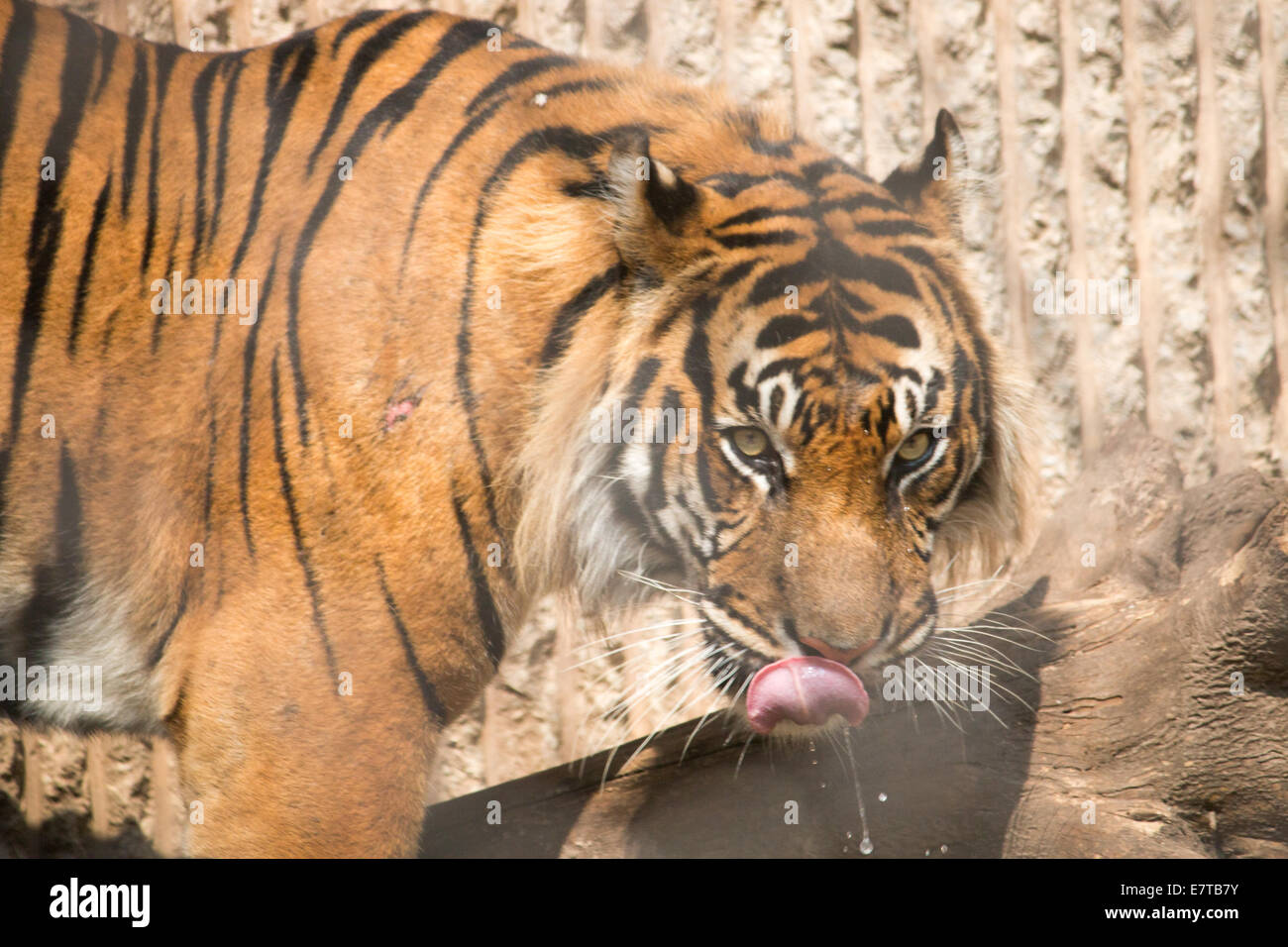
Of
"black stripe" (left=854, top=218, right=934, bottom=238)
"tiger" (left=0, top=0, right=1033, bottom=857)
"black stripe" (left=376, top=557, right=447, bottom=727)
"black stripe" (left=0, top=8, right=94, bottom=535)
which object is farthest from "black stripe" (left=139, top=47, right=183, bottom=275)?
"black stripe" (left=854, top=218, right=934, bottom=238)

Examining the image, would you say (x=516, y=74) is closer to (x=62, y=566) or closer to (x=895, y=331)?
(x=895, y=331)

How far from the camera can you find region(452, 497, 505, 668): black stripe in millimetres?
1605

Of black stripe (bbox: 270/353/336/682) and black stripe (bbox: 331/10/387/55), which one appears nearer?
black stripe (bbox: 270/353/336/682)

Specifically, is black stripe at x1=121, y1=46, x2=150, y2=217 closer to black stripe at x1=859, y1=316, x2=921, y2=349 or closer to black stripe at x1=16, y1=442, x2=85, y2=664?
black stripe at x1=16, y1=442, x2=85, y2=664

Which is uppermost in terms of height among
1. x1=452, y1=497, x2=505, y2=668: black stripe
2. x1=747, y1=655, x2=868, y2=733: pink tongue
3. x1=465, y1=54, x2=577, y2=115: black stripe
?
x1=465, y1=54, x2=577, y2=115: black stripe

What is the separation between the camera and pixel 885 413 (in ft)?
5.22

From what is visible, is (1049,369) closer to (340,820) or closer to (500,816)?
(500,816)

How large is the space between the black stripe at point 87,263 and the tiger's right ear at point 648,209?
2.55 feet

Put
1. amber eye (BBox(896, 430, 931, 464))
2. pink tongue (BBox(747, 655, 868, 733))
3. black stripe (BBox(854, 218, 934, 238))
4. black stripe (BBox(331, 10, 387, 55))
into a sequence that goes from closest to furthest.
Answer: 1. pink tongue (BBox(747, 655, 868, 733))
2. amber eye (BBox(896, 430, 931, 464))
3. black stripe (BBox(854, 218, 934, 238))
4. black stripe (BBox(331, 10, 387, 55))

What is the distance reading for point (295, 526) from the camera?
159 centimetres

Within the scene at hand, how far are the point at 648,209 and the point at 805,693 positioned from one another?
70 centimetres

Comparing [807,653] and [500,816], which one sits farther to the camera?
[500,816]
